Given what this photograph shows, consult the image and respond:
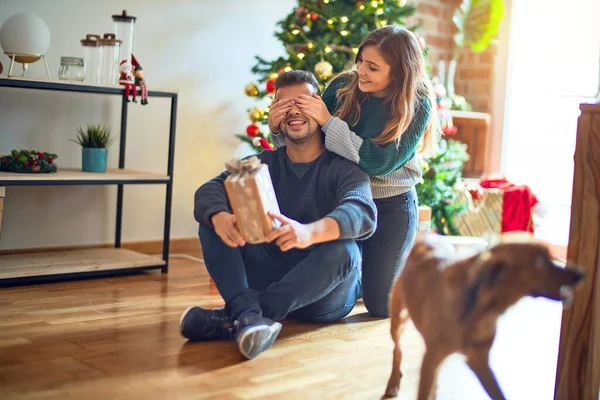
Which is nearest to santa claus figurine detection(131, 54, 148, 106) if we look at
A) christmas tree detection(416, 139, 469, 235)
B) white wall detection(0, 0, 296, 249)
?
white wall detection(0, 0, 296, 249)

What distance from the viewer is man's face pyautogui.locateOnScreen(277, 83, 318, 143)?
88.9 inches

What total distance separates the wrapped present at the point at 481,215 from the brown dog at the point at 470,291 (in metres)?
2.58

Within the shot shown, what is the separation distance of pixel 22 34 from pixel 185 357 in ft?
5.02

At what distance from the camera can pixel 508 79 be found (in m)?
4.60

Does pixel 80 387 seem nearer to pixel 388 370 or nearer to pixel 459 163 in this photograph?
pixel 388 370

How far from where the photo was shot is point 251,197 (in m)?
1.84

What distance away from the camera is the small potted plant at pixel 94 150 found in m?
3.18

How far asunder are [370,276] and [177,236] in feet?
4.91

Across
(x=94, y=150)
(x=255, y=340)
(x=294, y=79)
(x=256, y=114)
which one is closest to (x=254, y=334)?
(x=255, y=340)

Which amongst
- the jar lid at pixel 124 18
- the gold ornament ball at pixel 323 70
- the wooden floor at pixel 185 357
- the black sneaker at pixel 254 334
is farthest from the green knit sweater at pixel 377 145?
the jar lid at pixel 124 18

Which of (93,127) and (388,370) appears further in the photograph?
(93,127)

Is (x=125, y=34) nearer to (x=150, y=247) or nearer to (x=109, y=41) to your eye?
(x=109, y=41)

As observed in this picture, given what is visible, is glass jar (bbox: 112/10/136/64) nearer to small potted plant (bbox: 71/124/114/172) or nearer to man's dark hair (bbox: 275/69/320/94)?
small potted plant (bbox: 71/124/114/172)

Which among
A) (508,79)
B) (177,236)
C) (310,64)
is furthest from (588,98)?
(177,236)
